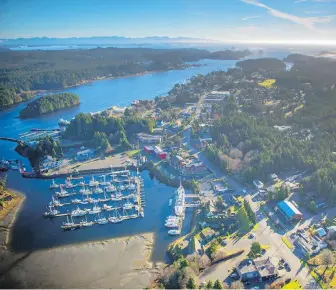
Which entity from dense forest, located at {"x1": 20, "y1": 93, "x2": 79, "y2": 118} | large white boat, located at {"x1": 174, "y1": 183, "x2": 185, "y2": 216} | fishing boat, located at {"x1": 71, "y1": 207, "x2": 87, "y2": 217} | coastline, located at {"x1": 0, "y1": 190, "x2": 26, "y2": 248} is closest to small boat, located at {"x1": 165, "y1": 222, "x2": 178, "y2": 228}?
large white boat, located at {"x1": 174, "y1": 183, "x2": 185, "y2": 216}

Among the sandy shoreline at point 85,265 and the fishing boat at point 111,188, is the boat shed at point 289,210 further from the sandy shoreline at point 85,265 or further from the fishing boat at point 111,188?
Result: the fishing boat at point 111,188

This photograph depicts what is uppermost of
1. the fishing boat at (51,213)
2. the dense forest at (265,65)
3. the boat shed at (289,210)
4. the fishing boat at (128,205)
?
the dense forest at (265,65)

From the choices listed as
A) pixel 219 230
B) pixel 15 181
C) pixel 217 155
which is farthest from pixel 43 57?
pixel 219 230

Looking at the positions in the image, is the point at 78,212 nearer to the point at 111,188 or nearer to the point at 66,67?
the point at 111,188

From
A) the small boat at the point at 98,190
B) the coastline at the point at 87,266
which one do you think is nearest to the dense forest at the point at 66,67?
the small boat at the point at 98,190

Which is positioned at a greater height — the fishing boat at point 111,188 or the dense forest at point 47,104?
the dense forest at point 47,104

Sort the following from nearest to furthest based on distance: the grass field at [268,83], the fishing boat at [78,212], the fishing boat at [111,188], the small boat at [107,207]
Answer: the fishing boat at [78,212] → the small boat at [107,207] → the fishing boat at [111,188] → the grass field at [268,83]

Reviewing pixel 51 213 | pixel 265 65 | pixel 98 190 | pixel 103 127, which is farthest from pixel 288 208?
pixel 265 65

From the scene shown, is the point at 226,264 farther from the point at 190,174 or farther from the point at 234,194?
the point at 190,174
